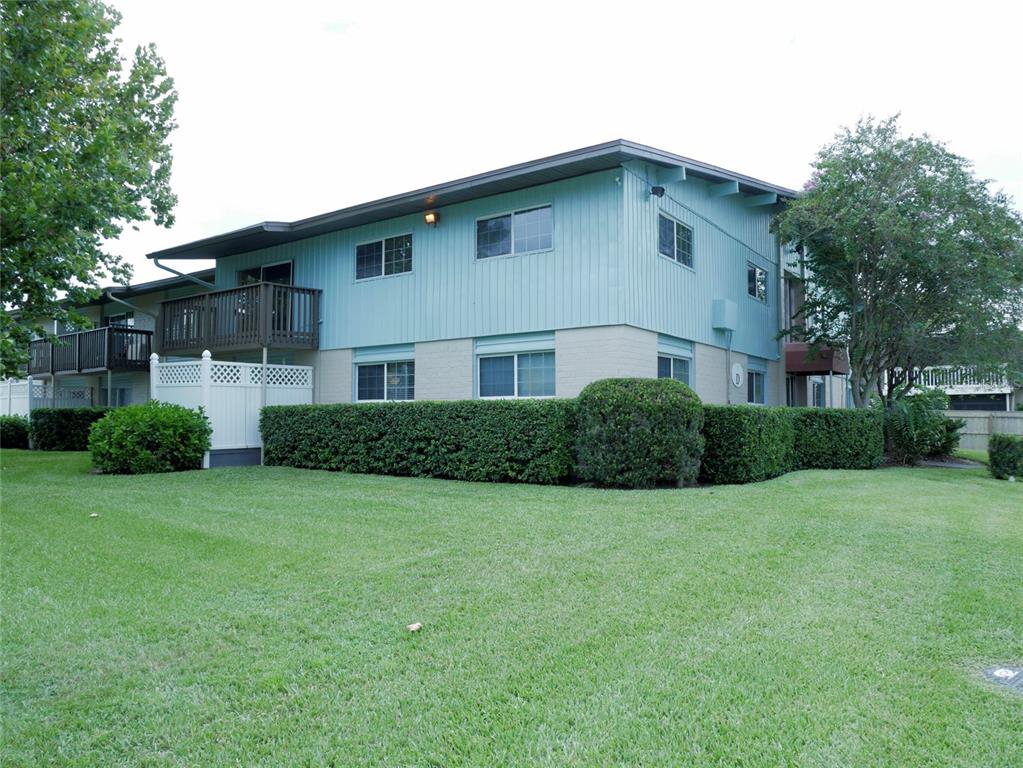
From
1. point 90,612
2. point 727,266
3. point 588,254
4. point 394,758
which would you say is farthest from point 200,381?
point 394,758

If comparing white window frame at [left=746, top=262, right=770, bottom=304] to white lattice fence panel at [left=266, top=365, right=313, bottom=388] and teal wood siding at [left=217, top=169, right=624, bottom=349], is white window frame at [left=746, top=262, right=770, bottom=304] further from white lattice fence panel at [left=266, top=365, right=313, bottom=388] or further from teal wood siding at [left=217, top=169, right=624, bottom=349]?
white lattice fence panel at [left=266, top=365, right=313, bottom=388]

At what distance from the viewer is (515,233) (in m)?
12.8

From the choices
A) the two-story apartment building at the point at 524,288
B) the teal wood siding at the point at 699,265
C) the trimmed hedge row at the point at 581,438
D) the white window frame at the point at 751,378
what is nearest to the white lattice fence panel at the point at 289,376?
the two-story apartment building at the point at 524,288

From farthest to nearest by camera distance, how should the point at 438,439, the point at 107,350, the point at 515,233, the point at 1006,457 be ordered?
the point at 107,350, the point at 515,233, the point at 1006,457, the point at 438,439

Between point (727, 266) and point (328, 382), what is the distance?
9.04 metres

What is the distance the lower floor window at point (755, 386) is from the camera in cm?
1570

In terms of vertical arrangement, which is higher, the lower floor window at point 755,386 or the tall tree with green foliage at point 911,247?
the tall tree with green foliage at point 911,247

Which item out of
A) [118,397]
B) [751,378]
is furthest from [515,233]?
[118,397]

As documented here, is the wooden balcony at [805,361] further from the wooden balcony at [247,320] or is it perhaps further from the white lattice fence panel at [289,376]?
the white lattice fence panel at [289,376]

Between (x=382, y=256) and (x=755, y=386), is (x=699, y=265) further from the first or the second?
(x=382, y=256)

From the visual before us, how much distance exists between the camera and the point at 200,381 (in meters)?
13.3

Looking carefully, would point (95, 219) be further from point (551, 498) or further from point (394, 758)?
point (394, 758)

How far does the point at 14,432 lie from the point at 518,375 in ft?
55.4

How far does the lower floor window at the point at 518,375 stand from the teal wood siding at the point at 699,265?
5.88 feet
